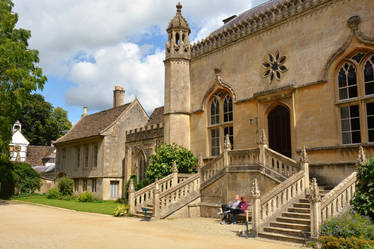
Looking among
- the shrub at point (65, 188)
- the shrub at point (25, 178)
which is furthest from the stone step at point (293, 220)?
the shrub at point (25, 178)

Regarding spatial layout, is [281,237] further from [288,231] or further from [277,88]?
[277,88]

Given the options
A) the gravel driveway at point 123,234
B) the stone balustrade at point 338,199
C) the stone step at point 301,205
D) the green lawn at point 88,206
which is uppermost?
the stone balustrade at point 338,199

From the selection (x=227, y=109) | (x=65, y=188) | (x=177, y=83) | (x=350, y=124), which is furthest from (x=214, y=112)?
(x=65, y=188)

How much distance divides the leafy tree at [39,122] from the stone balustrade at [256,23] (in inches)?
1765

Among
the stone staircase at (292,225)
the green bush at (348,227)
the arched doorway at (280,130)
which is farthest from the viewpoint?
the arched doorway at (280,130)

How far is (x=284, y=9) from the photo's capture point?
1692cm

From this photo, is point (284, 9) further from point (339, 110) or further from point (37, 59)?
point (37, 59)

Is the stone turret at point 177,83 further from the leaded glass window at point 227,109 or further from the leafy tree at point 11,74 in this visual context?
the leafy tree at point 11,74

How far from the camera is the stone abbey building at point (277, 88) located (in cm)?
1398

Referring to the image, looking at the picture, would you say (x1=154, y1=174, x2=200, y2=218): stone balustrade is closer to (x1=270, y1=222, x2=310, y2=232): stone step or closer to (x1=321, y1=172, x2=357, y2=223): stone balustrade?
(x1=270, y1=222, x2=310, y2=232): stone step

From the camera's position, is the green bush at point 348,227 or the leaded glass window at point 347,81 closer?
the green bush at point 348,227

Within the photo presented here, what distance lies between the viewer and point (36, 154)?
185ft

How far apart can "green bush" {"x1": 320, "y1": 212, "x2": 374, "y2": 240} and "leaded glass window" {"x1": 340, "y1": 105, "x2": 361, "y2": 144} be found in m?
5.15

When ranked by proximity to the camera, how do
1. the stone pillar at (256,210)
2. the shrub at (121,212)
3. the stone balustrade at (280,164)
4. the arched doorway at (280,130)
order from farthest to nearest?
the shrub at (121,212)
the arched doorway at (280,130)
the stone balustrade at (280,164)
the stone pillar at (256,210)
